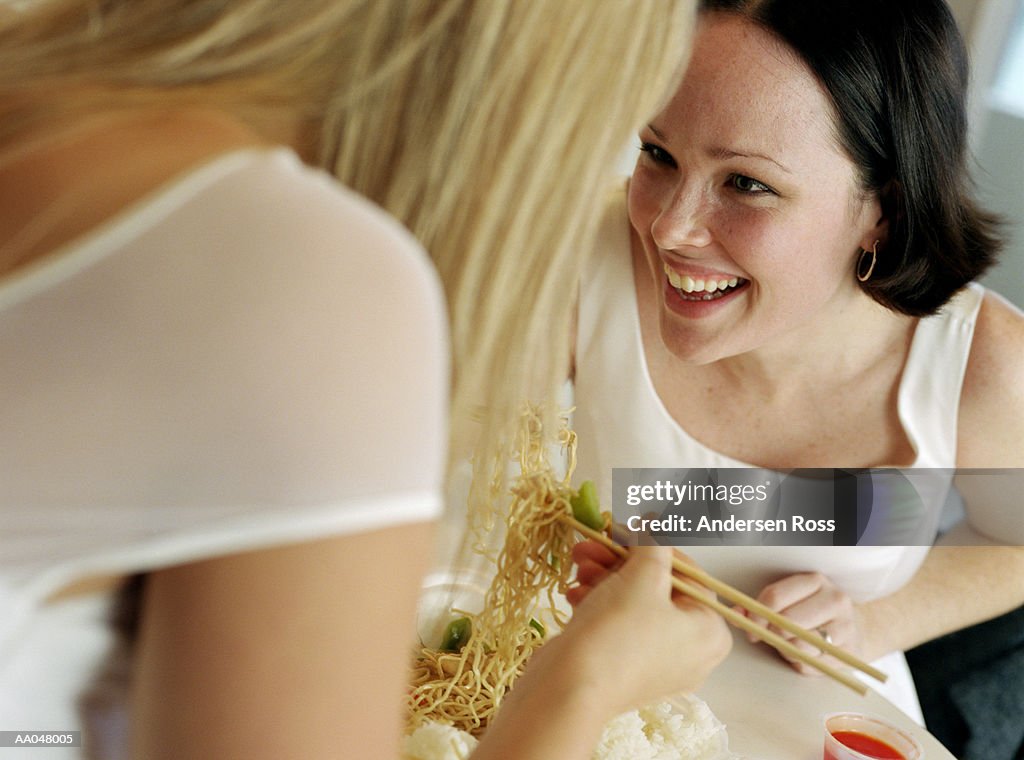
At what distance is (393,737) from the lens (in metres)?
0.49

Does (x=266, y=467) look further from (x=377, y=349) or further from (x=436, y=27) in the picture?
(x=436, y=27)

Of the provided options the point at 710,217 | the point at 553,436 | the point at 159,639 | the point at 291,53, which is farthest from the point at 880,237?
the point at 159,639

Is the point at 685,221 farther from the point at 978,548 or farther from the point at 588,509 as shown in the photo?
the point at 978,548

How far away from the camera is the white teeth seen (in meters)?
1.36

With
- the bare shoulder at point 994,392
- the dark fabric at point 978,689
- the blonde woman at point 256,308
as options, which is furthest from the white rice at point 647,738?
the dark fabric at point 978,689

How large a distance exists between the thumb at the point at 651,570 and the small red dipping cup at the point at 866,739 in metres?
0.30

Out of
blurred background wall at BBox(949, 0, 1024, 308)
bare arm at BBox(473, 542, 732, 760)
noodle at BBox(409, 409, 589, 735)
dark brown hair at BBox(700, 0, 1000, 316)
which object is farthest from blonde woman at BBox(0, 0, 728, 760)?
blurred background wall at BBox(949, 0, 1024, 308)

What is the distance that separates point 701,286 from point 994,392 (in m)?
0.52

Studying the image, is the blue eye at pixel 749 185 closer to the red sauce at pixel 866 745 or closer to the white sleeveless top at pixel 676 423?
the white sleeveless top at pixel 676 423

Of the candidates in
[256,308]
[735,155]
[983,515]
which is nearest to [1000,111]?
[983,515]

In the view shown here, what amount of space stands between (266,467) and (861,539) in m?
1.30

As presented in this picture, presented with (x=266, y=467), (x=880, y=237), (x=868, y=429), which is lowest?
(x=868, y=429)

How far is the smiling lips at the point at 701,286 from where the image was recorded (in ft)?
4.45

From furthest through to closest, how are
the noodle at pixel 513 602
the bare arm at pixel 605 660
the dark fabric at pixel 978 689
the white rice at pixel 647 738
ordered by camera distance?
the dark fabric at pixel 978 689, the noodle at pixel 513 602, the white rice at pixel 647 738, the bare arm at pixel 605 660
